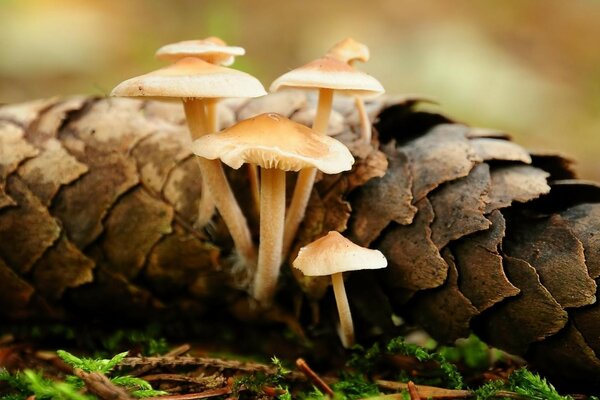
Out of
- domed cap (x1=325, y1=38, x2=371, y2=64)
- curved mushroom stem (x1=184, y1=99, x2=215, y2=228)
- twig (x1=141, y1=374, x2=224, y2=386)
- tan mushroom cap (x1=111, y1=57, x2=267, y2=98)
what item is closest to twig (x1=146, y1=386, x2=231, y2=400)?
twig (x1=141, y1=374, x2=224, y2=386)

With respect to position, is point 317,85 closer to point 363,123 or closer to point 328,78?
point 328,78

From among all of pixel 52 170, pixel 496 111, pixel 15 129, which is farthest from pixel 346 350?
pixel 496 111

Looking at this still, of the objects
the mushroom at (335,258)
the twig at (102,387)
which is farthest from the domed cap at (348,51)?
the twig at (102,387)

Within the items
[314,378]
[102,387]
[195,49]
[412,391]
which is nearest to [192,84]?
[195,49]

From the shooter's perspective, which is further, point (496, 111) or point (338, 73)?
point (496, 111)

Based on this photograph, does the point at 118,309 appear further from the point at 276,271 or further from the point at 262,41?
the point at 262,41

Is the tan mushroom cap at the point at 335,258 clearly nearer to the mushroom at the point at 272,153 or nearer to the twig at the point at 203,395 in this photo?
the mushroom at the point at 272,153
